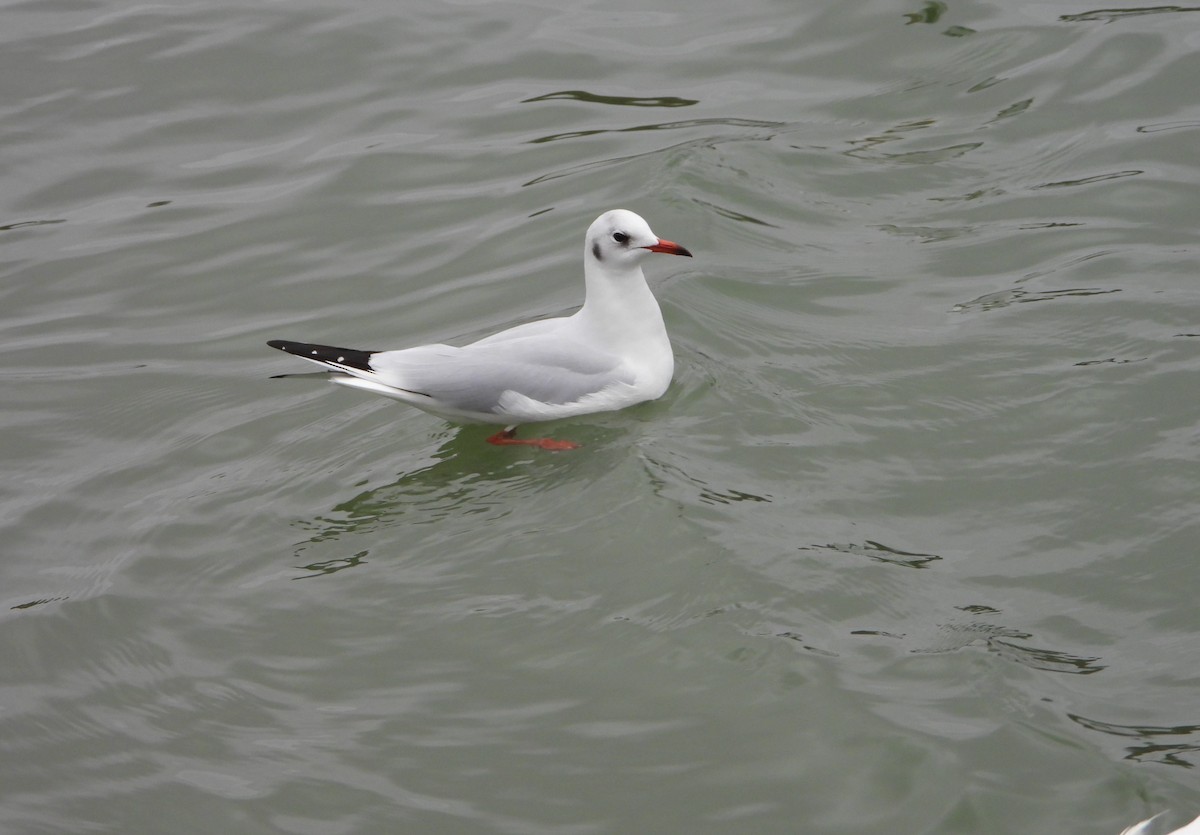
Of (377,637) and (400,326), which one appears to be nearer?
(377,637)

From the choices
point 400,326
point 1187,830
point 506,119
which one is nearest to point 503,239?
point 400,326

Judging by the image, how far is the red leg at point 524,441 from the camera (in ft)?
20.4

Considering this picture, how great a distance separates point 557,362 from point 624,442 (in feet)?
1.63

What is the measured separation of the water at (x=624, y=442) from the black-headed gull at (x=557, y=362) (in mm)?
185

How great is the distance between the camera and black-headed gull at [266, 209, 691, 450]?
6.10 m

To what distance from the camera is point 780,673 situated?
14.9 ft

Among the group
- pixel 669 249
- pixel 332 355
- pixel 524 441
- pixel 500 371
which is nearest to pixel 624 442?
pixel 524 441

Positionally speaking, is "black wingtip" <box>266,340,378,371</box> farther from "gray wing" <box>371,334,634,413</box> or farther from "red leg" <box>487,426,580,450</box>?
"red leg" <box>487,426,580,450</box>

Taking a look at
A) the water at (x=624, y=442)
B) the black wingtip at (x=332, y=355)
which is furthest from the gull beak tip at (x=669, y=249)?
the black wingtip at (x=332, y=355)

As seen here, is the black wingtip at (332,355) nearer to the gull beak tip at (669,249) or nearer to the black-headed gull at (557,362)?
the black-headed gull at (557,362)

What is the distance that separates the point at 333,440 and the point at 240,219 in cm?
304

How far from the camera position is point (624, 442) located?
618cm

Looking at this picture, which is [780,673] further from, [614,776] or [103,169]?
[103,169]

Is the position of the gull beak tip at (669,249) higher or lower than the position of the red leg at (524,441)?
higher
